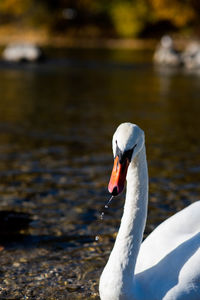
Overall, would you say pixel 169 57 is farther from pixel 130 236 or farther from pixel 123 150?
pixel 123 150

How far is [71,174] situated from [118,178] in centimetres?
559

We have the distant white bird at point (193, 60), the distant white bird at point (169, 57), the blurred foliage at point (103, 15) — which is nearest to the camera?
the distant white bird at point (193, 60)

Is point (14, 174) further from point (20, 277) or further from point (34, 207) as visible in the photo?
point (20, 277)

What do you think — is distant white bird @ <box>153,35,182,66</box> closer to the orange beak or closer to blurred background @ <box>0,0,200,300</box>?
blurred background @ <box>0,0,200,300</box>

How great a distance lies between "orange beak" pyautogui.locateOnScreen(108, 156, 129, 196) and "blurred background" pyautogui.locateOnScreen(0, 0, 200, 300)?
1.79 meters

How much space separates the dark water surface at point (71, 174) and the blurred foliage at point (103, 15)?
43176mm

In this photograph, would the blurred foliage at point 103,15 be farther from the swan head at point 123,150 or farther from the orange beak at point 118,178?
the orange beak at point 118,178

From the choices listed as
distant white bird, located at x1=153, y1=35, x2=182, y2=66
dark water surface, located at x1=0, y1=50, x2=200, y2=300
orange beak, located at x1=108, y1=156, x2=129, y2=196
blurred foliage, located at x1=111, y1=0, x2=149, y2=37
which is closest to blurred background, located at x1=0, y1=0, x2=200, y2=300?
dark water surface, located at x1=0, y1=50, x2=200, y2=300

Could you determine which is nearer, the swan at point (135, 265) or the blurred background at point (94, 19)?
the swan at point (135, 265)

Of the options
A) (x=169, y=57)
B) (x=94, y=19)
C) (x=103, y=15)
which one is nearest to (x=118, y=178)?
(x=169, y=57)

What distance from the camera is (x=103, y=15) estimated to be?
237ft

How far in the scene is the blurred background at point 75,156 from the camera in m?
6.24

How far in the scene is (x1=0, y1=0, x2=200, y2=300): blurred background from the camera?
6242 mm

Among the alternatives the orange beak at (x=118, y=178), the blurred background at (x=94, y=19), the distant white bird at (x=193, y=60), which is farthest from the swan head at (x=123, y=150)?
the blurred background at (x=94, y=19)
